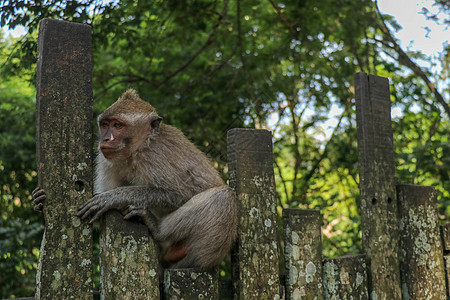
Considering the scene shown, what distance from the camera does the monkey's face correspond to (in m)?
3.34

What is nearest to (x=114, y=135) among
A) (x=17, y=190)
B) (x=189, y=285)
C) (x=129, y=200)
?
(x=129, y=200)

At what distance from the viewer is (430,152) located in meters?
6.03

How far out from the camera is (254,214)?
3.07 metres

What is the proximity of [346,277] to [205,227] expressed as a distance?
3.51 ft

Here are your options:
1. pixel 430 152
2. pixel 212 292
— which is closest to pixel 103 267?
pixel 212 292

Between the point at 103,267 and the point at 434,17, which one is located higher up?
the point at 434,17

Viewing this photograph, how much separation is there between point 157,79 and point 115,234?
15.2ft

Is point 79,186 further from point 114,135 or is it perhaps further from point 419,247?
point 419,247

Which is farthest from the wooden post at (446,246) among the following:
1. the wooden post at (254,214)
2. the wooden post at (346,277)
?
the wooden post at (254,214)

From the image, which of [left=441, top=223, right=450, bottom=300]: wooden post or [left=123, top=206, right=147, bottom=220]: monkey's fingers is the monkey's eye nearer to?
[left=123, top=206, right=147, bottom=220]: monkey's fingers

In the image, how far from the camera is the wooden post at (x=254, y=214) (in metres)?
2.96

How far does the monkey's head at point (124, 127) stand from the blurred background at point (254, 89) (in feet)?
8.00

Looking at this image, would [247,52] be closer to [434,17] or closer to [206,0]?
[206,0]

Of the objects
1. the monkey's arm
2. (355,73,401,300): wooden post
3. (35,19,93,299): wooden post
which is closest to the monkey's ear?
the monkey's arm
